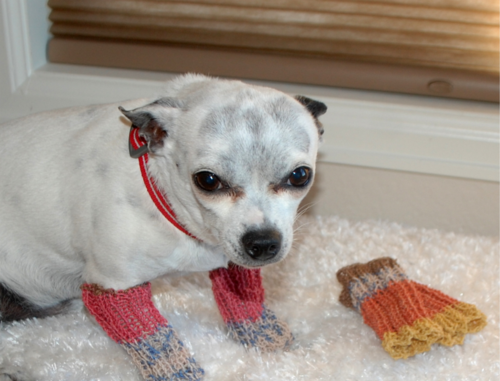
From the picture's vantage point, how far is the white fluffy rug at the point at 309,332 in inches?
57.4

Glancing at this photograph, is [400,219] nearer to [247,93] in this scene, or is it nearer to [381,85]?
[381,85]

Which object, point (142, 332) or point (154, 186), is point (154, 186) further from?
point (142, 332)

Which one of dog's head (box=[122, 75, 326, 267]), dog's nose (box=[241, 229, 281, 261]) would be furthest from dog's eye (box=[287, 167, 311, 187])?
dog's nose (box=[241, 229, 281, 261])

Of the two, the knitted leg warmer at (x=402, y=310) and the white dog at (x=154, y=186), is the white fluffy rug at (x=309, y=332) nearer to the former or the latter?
the knitted leg warmer at (x=402, y=310)

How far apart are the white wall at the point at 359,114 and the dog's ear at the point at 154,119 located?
3.24ft

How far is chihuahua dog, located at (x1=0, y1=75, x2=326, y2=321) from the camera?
3.88ft

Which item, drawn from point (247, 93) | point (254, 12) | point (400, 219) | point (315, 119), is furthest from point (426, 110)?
point (247, 93)

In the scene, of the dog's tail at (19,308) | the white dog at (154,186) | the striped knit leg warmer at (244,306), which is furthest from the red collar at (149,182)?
the dog's tail at (19,308)

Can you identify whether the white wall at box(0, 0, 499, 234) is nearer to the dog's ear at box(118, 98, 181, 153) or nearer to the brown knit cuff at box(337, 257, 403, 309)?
the brown knit cuff at box(337, 257, 403, 309)

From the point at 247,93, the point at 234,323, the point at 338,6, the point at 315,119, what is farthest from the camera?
the point at 338,6

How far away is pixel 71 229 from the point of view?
1.36 m

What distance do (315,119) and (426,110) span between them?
36.3 inches

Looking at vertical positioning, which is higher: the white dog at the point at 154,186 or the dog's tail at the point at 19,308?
the white dog at the point at 154,186

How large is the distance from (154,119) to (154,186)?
15 centimetres
